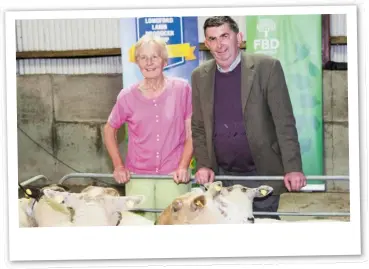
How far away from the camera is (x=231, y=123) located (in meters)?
3.24

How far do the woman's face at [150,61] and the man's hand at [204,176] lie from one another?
0.39m

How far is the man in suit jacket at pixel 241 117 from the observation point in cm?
321

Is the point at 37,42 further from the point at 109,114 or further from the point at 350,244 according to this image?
the point at 350,244

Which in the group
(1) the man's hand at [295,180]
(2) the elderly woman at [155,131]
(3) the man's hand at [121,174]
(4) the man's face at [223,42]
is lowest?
(1) the man's hand at [295,180]

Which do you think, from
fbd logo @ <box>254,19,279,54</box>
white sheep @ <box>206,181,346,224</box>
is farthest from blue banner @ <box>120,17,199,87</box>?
white sheep @ <box>206,181,346,224</box>

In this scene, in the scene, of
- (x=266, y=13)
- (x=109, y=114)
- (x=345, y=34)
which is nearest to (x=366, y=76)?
(x=345, y=34)

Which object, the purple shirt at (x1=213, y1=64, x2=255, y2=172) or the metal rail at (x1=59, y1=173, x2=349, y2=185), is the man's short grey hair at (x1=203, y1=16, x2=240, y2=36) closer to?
the purple shirt at (x1=213, y1=64, x2=255, y2=172)

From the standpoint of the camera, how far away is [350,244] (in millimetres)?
3252

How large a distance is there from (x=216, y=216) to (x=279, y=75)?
1.85ft

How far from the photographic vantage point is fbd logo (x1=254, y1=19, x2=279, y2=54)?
10.6ft

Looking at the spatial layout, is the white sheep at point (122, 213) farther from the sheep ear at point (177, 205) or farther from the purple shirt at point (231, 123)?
the purple shirt at point (231, 123)

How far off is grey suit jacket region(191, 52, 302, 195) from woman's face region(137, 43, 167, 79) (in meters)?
0.13

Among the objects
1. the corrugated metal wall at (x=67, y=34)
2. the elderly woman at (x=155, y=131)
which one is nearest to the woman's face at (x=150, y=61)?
the elderly woman at (x=155, y=131)

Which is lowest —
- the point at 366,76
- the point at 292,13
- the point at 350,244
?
the point at 350,244
